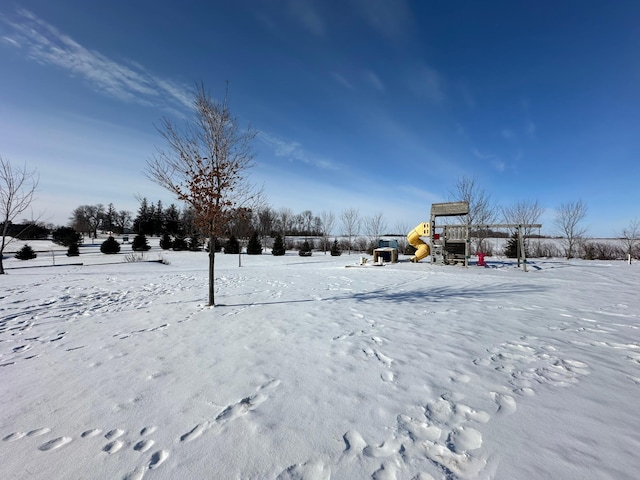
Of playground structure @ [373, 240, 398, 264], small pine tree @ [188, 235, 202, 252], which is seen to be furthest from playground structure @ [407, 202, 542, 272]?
small pine tree @ [188, 235, 202, 252]

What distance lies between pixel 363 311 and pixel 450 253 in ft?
42.0

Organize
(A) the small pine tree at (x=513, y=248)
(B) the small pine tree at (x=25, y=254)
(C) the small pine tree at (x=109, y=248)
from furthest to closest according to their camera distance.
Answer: (C) the small pine tree at (x=109, y=248)
(A) the small pine tree at (x=513, y=248)
(B) the small pine tree at (x=25, y=254)

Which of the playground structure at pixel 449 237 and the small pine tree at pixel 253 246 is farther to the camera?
the small pine tree at pixel 253 246

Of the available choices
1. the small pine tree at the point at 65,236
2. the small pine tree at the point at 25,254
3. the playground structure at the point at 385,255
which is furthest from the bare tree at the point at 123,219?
the playground structure at the point at 385,255

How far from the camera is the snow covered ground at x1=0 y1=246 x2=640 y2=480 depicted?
74.6 inches

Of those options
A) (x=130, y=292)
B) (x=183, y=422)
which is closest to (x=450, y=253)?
(x=130, y=292)

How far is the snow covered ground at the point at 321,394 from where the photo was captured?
1895 millimetres

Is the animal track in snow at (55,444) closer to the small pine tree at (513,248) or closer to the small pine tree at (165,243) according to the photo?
the small pine tree at (513,248)

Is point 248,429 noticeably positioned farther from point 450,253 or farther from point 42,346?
point 450,253

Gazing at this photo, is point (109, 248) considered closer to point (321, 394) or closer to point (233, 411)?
point (233, 411)

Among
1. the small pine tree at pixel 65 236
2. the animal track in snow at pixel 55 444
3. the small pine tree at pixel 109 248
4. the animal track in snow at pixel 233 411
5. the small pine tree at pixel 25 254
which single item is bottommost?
the animal track in snow at pixel 55 444

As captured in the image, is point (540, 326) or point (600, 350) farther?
point (540, 326)

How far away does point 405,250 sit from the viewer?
3131cm

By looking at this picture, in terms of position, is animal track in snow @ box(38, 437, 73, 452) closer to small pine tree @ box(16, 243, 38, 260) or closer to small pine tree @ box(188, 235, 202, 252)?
small pine tree @ box(16, 243, 38, 260)
